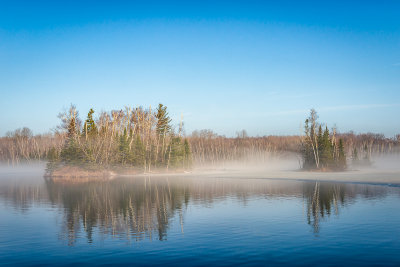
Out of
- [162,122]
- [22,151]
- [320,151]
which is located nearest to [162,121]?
[162,122]

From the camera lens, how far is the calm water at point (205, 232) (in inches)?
643

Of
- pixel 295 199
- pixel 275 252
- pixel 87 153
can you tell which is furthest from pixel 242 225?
pixel 87 153

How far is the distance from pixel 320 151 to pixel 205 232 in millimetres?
76386

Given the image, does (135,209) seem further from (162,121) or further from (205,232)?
(162,121)

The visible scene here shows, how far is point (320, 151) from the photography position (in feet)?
302

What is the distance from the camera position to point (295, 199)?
35938mm

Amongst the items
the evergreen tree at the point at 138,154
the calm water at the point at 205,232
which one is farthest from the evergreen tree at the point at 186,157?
the calm water at the point at 205,232

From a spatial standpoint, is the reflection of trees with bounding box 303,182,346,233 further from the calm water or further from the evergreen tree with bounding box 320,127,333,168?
the evergreen tree with bounding box 320,127,333,168

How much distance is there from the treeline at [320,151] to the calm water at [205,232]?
188ft

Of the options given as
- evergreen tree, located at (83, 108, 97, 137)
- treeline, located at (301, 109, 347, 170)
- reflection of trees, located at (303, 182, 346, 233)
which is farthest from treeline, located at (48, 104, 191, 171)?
reflection of trees, located at (303, 182, 346, 233)

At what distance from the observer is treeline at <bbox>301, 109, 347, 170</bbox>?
91125mm

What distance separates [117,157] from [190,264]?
7122cm

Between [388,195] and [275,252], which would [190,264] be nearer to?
[275,252]

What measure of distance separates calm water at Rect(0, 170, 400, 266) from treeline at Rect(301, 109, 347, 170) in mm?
57428
